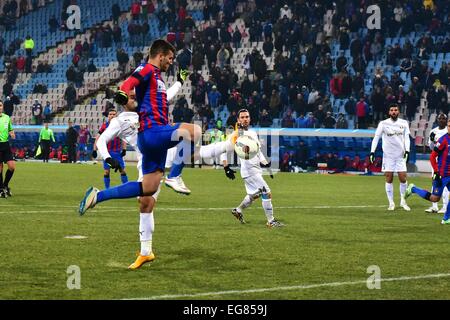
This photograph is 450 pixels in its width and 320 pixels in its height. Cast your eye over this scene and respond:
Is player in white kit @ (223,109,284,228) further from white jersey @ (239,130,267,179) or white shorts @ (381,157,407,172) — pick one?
white shorts @ (381,157,407,172)

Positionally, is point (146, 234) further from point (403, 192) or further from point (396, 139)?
point (396, 139)

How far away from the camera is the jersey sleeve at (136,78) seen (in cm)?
1087

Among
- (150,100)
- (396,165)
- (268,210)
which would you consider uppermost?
(150,100)

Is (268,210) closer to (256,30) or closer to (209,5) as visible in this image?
(256,30)

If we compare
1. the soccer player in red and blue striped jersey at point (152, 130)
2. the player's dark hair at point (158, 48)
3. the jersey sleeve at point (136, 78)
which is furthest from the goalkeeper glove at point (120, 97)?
the player's dark hair at point (158, 48)

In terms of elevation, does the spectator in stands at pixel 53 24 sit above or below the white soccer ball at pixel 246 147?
above

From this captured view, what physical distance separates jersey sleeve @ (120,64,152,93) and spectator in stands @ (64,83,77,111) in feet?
130

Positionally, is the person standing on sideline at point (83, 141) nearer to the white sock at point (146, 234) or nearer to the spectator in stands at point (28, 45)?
the spectator in stands at point (28, 45)

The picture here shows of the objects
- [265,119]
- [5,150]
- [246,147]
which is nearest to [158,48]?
[246,147]

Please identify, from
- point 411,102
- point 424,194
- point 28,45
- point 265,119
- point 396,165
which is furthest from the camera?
point 28,45

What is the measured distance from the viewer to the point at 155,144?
37.4 feet

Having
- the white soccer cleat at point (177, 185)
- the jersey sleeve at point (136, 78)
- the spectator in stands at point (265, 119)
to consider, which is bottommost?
the spectator in stands at point (265, 119)

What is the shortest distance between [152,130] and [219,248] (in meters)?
2.70
